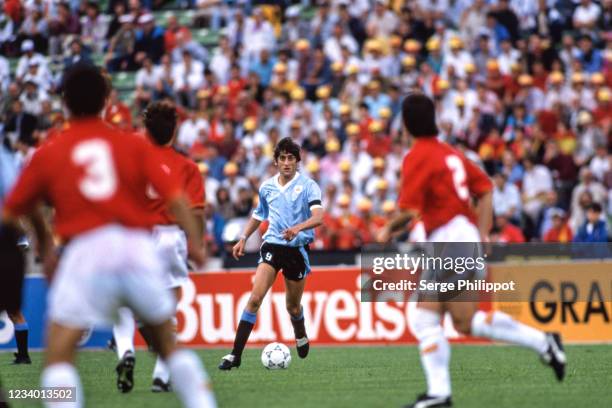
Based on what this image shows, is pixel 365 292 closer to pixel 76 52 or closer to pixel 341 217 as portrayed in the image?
pixel 341 217

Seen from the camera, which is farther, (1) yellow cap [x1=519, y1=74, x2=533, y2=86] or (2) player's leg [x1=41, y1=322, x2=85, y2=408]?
(1) yellow cap [x1=519, y1=74, x2=533, y2=86]

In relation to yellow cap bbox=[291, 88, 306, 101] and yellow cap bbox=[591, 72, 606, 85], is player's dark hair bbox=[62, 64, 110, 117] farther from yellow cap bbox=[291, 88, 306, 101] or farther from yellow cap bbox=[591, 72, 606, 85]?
yellow cap bbox=[291, 88, 306, 101]

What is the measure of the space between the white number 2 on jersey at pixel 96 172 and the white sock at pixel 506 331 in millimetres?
3500

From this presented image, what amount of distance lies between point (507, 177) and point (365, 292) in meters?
5.12

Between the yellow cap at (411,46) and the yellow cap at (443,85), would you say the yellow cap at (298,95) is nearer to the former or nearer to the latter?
the yellow cap at (411,46)

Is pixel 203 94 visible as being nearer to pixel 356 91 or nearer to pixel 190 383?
pixel 356 91

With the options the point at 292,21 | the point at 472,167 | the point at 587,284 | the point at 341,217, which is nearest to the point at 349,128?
the point at 341,217

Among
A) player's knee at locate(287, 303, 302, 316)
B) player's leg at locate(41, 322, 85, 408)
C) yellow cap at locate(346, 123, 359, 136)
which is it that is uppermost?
yellow cap at locate(346, 123, 359, 136)

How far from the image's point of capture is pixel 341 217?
22859 mm

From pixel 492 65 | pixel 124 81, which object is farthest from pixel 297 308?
pixel 124 81

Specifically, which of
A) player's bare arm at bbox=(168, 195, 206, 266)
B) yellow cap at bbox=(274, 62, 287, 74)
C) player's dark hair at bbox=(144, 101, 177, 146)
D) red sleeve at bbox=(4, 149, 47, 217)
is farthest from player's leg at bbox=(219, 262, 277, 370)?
yellow cap at bbox=(274, 62, 287, 74)

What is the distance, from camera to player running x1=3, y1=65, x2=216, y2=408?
24.0ft

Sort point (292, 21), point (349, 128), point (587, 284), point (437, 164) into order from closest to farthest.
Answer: point (437, 164), point (587, 284), point (349, 128), point (292, 21)

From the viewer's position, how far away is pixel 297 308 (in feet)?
47.9
